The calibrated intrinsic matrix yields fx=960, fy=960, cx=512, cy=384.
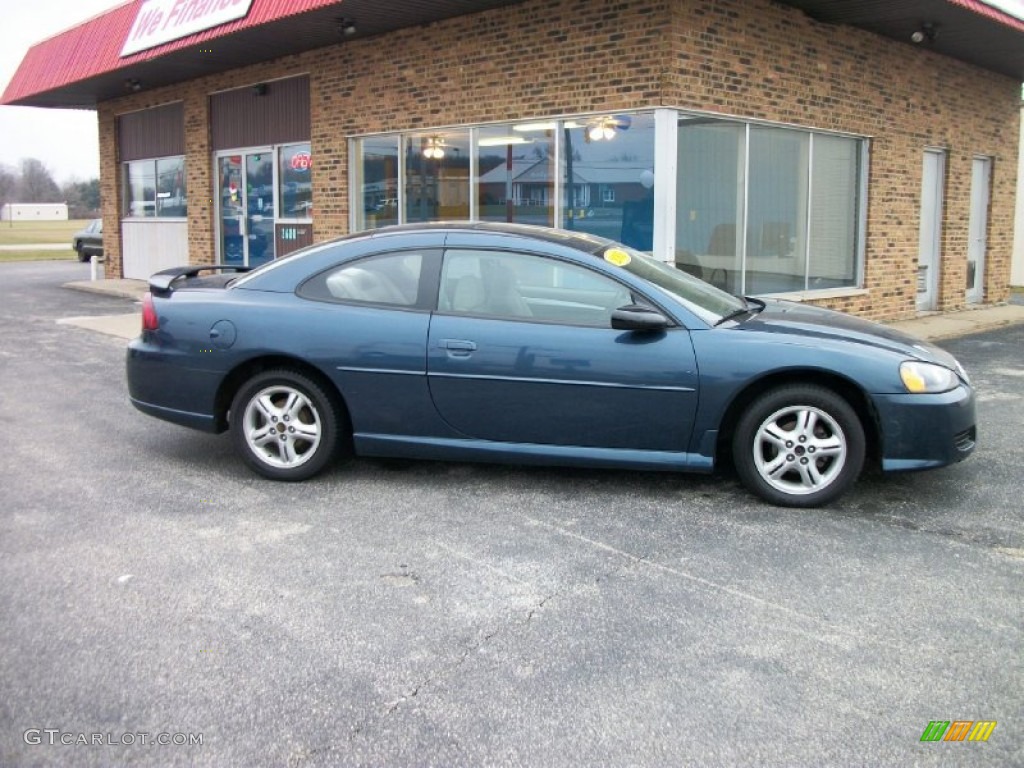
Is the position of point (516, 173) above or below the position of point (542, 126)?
below

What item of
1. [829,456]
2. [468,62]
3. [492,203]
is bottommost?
[829,456]

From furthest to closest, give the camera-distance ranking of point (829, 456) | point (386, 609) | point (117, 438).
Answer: point (117, 438) < point (829, 456) < point (386, 609)

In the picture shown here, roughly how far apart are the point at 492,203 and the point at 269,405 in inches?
242

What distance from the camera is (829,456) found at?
16.4 ft

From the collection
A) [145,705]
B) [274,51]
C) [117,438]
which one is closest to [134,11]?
[274,51]

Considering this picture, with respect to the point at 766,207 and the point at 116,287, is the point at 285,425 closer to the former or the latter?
the point at 766,207

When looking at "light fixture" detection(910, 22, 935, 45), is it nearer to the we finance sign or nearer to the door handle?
the we finance sign

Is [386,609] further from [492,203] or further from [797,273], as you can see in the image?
[797,273]

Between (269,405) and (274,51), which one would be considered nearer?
(269,405)

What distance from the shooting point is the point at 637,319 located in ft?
16.3

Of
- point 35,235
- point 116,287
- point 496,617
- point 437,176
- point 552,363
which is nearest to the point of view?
point 496,617

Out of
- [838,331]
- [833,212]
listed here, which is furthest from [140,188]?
[838,331]

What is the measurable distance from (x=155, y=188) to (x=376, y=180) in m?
7.26

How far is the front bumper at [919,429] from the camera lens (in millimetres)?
4895
